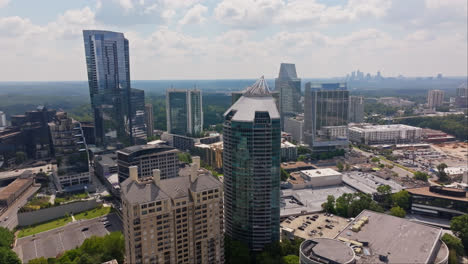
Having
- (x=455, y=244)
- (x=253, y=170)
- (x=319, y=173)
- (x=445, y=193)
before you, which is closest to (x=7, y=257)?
(x=253, y=170)

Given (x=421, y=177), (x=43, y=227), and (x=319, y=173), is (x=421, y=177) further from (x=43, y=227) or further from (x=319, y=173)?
(x=43, y=227)

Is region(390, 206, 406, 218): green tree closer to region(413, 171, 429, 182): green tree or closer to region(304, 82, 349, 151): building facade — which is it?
region(413, 171, 429, 182): green tree

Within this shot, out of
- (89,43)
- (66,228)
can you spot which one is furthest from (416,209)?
(89,43)

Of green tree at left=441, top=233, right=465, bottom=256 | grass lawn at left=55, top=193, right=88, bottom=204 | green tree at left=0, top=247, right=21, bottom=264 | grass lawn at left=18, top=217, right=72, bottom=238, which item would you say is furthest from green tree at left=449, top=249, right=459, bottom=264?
grass lawn at left=55, top=193, right=88, bottom=204

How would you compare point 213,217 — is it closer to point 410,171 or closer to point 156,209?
point 156,209

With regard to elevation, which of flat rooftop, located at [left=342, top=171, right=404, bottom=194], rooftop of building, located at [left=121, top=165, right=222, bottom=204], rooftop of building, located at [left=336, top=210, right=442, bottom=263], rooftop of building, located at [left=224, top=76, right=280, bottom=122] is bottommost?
flat rooftop, located at [left=342, top=171, right=404, bottom=194]
